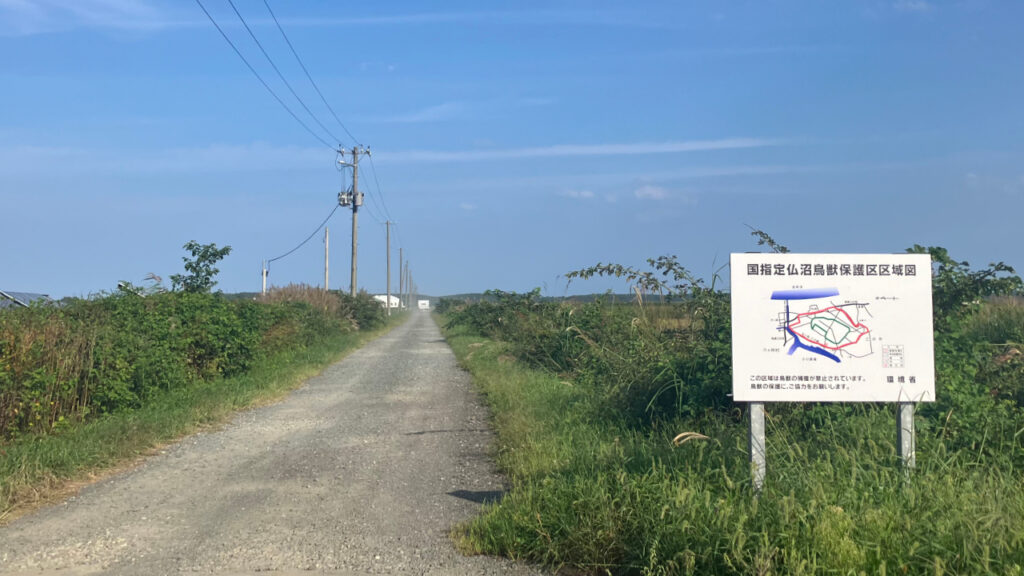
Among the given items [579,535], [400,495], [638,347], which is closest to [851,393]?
[579,535]

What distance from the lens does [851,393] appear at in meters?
4.84

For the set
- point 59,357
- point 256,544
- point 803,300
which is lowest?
point 256,544

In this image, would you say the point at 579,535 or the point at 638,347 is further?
the point at 638,347

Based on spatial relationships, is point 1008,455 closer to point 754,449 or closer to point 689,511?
point 754,449

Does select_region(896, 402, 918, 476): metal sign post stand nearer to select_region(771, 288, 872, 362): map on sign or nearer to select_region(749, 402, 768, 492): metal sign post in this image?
select_region(771, 288, 872, 362): map on sign

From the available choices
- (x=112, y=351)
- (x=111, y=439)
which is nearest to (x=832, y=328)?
(x=111, y=439)

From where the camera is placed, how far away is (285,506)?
19.4ft

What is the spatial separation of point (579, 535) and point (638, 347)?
446 centimetres

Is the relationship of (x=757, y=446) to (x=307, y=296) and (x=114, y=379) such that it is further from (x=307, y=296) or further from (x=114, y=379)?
(x=307, y=296)

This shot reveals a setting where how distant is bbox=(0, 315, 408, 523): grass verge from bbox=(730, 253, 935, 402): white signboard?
17.2ft

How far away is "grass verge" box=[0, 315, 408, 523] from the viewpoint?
6221 millimetres

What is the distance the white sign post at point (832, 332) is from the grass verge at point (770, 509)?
399 millimetres

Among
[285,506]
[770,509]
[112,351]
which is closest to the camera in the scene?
[770,509]

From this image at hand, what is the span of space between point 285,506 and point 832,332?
4.04 metres
